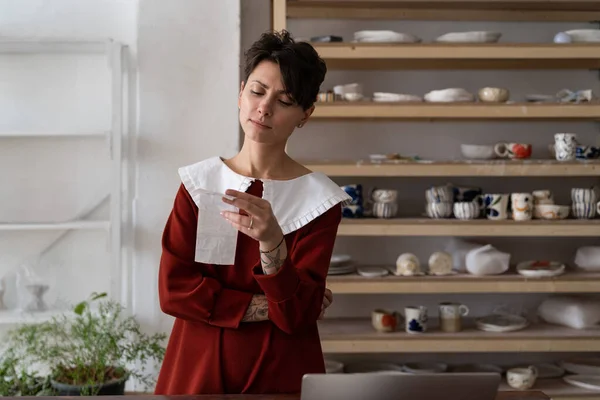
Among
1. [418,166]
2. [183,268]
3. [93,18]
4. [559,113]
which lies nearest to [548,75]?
[559,113]

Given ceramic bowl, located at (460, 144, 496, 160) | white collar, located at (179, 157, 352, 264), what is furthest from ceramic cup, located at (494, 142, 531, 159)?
white collar, located at (179, 157, 352, 264)

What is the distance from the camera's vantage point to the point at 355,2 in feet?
9.82

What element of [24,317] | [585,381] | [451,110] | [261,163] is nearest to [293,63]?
[261,163]

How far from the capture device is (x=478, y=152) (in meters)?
2.94

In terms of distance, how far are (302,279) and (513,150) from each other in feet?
5.63

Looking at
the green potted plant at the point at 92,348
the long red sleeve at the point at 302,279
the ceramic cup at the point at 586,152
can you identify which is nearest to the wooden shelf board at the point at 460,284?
the ceramic cup at the point at 586,152

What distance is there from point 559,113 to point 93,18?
2.00 meters

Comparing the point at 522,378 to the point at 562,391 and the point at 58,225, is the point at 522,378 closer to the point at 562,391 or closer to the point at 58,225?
the point at 562,391

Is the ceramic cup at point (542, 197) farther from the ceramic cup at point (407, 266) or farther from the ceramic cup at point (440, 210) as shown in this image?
the ceramic cup at point (407, 266)

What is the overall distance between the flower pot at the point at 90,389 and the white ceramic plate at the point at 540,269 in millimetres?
1616

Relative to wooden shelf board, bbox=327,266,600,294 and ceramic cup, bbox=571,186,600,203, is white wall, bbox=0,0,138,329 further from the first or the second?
ceramic cup, bbox=571,186,600,203

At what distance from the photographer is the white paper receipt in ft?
4.98

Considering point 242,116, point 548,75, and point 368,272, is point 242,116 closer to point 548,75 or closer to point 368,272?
point 368,272

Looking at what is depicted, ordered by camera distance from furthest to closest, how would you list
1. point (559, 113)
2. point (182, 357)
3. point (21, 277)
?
point (21, 277), point (559, 113), point (182, 357)
